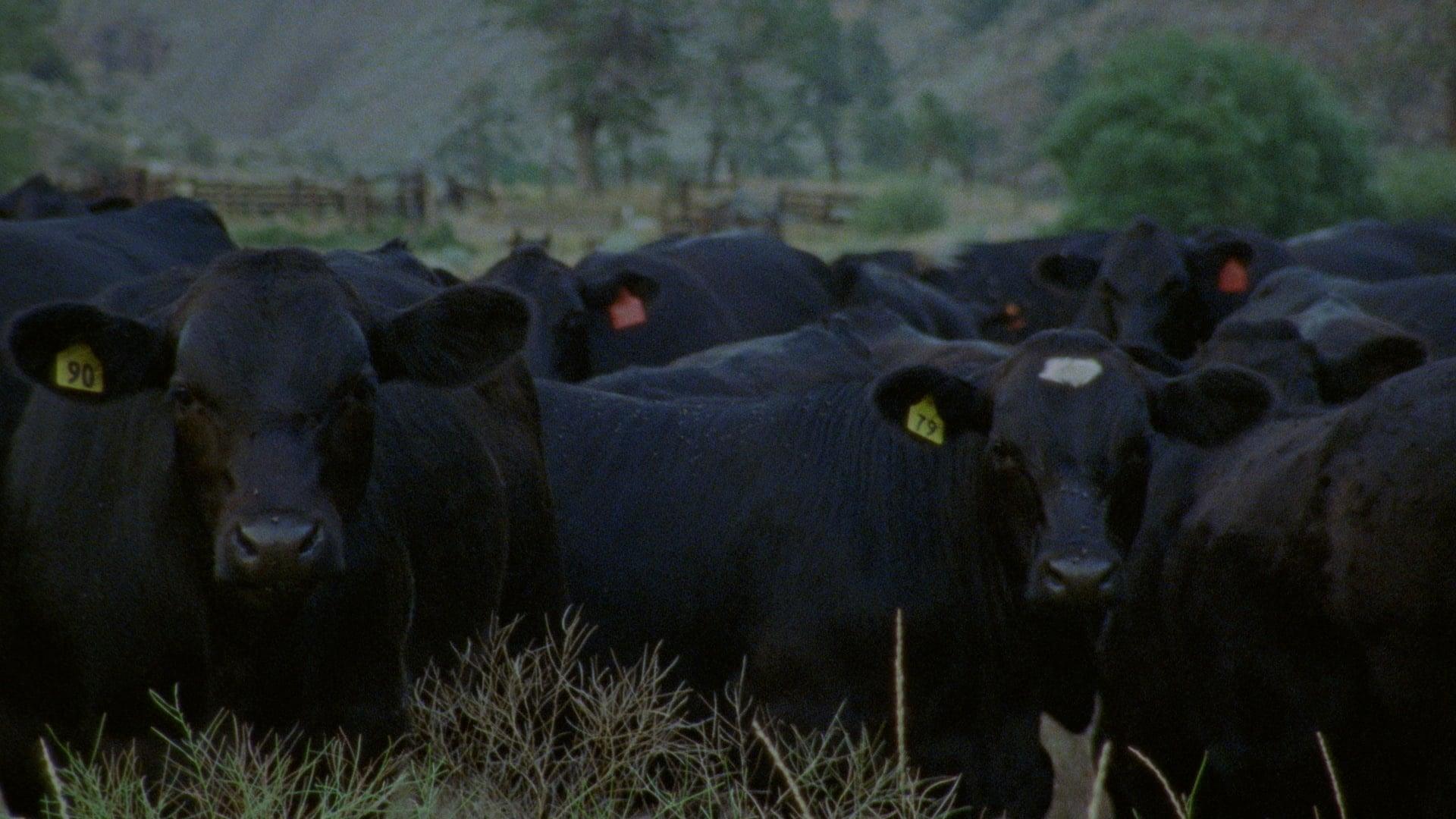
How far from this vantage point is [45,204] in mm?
10562

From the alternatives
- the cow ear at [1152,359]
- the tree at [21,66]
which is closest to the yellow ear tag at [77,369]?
the cow ear at [1152,359]

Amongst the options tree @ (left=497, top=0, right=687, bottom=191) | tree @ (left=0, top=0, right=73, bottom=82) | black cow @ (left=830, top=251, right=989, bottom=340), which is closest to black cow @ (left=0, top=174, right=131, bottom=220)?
black cow @ (left=830, top=251, right=989, bottom=340)

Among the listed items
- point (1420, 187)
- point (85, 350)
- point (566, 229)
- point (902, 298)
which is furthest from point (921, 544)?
point (1420, 187)

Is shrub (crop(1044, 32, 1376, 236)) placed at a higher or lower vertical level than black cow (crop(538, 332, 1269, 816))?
lower

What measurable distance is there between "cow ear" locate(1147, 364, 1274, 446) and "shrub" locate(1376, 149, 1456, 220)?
38073 mm

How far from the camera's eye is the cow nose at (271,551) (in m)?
3.26

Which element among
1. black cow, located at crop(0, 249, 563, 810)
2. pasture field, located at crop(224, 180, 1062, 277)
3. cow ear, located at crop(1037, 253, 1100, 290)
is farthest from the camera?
pasture field, located at crop(224, 180, 1062, 277)

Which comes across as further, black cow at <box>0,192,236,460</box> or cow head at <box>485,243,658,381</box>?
cow head at <box>485,243,658,381</box>

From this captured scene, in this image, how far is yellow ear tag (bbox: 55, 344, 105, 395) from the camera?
3588 mm

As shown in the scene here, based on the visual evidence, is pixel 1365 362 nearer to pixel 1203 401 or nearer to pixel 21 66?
pixel 1203 401

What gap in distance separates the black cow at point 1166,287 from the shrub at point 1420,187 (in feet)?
103

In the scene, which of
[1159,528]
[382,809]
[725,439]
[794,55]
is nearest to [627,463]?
[725,439]

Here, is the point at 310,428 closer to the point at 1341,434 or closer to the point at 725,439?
the point at 725,439

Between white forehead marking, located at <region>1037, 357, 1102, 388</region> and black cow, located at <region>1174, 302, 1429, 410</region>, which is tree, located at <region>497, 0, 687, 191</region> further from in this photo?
white forehead marking, located at <region>1037, 357, 1102, 388</region>
